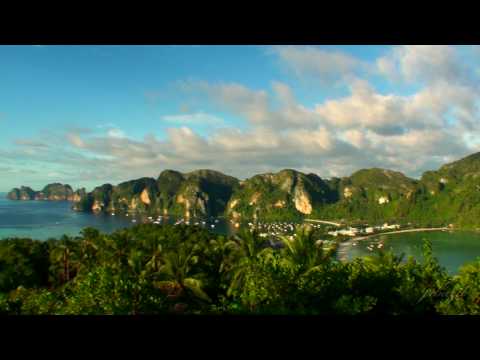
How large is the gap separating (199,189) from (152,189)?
60.5 feet

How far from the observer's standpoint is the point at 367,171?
499 ft

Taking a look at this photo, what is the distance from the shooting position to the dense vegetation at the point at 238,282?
678 centimetres

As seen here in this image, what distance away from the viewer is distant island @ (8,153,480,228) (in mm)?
101812

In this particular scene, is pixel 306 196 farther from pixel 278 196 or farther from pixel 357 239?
pixel 357 239

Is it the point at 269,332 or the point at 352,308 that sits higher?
the point at 269,332

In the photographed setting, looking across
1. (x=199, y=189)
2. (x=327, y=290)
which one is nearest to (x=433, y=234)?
(x=199, y=189)

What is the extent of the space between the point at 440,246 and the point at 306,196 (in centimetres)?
6239

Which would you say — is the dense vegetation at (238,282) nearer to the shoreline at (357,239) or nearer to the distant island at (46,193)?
the shoreline at (357,239)

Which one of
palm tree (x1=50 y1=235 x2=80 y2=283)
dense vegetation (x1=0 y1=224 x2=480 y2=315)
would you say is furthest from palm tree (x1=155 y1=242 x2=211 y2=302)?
palm tree (x1=50 y1=235 x2=80 y2=283)

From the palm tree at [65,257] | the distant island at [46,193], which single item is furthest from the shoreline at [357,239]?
the distant island at [46,193]

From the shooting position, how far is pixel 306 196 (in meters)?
124

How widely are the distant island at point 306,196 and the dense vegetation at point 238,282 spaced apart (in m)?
85.3
